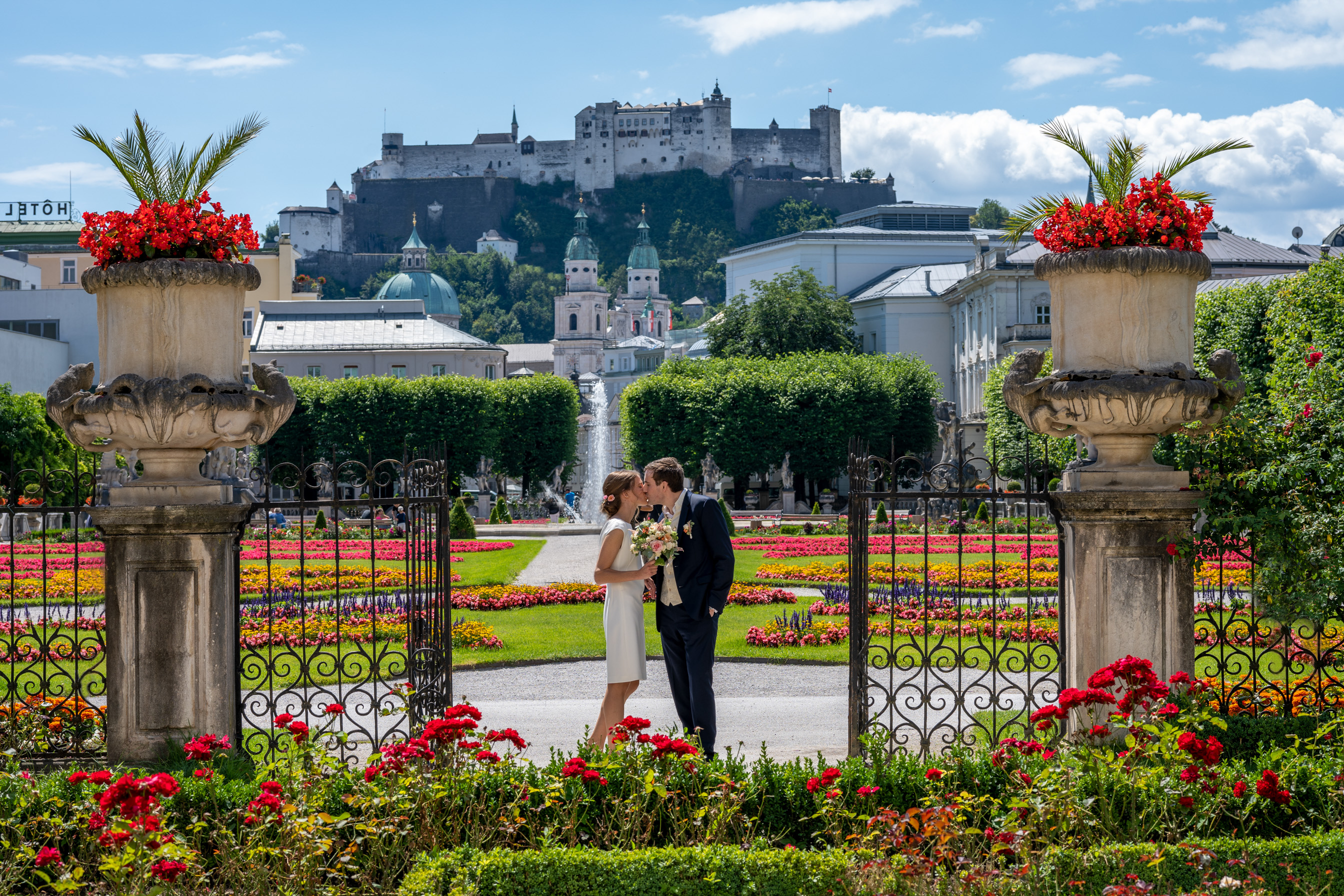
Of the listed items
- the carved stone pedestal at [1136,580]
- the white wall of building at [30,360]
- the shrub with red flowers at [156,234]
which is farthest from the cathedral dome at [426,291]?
the carved stone pedestal at [1136,580]

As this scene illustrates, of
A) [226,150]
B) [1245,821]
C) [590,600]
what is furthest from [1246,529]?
[590,600]

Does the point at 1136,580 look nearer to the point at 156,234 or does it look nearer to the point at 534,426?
the point at 156,234

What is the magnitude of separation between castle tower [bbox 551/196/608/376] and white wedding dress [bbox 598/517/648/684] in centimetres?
11833

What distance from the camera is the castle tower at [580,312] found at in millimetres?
129250

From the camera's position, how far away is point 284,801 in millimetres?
6000

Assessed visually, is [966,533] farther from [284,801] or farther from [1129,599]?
[284,801]

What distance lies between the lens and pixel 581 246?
456 ft

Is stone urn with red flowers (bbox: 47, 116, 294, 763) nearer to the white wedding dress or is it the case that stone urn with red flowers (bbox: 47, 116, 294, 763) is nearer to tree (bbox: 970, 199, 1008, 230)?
the white wedding dress

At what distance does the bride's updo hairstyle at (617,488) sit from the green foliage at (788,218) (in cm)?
12737

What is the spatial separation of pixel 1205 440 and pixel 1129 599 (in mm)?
1060

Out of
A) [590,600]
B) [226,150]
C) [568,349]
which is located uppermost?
[568,349]

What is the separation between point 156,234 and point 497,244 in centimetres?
14003

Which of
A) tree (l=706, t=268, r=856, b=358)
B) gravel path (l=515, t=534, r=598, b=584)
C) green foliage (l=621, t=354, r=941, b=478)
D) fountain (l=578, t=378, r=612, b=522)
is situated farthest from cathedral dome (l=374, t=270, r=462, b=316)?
gravel path (l=515, t=534, r=598, b=584)

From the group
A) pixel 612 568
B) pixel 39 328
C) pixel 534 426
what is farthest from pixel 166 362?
pixel 39 328
